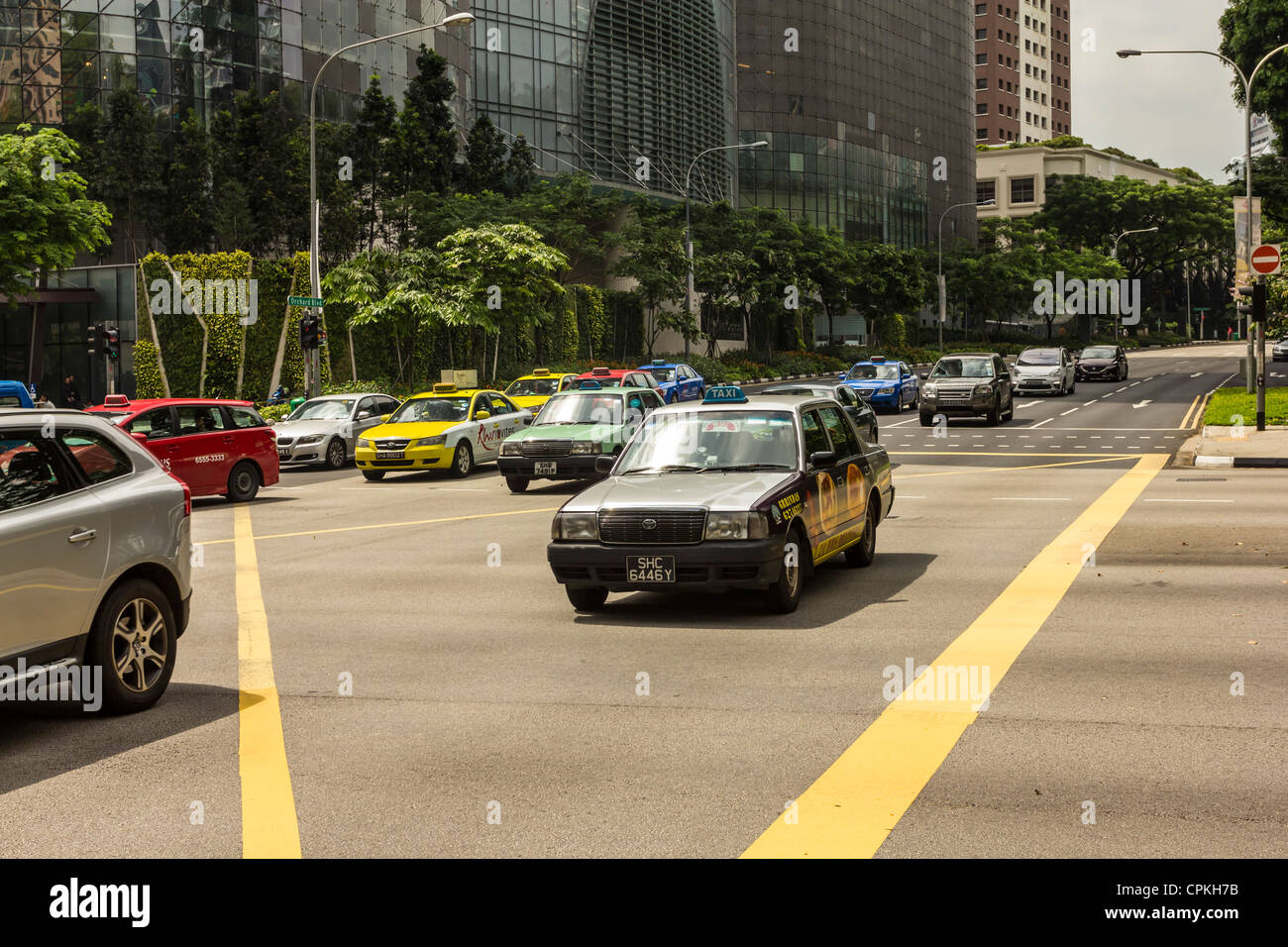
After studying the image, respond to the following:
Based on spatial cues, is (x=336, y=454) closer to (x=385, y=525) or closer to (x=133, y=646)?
(x=385, y=525)

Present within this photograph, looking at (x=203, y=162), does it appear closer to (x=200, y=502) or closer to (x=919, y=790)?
(x=200, y=502)

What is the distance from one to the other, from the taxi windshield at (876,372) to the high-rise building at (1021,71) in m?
116

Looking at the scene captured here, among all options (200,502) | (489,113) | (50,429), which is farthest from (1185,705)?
(489,113)

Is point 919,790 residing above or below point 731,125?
below

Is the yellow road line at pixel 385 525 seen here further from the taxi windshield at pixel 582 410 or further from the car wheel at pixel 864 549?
the car wheel at pixel 864 549

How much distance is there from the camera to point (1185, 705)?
7402 millimetres

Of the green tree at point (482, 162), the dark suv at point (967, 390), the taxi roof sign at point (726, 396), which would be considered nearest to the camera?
the taxi roof sign at point (726, 396)

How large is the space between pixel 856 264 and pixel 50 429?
234 ft

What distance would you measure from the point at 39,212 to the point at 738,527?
2947 centimetres

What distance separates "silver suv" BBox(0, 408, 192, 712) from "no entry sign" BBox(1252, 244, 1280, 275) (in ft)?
80.6

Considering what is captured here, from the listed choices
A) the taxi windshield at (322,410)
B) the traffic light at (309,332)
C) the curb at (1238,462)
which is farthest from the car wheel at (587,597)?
the traffic light at (309,332)

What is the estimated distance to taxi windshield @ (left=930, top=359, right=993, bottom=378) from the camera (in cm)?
3619

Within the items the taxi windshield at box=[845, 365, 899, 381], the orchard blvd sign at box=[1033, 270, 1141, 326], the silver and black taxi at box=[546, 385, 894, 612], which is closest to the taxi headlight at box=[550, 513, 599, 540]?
the silver and black taxi at box=[546, 385, 894, 612]

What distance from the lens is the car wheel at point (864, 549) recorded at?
1273cm
